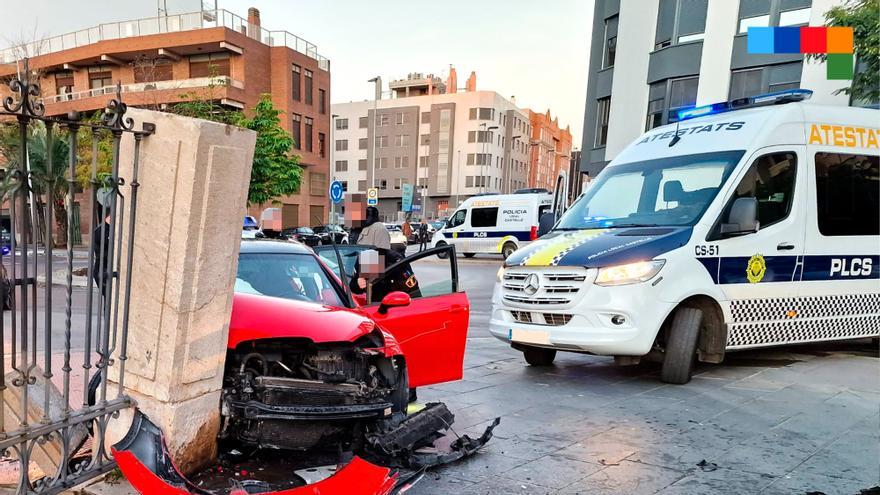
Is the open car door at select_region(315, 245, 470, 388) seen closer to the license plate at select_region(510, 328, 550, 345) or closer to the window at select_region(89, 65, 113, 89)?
the license plate at select_region(510, 328, 550, 345)

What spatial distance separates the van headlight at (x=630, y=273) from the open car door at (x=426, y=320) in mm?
1440

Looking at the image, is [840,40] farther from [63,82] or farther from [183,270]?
[63,82]

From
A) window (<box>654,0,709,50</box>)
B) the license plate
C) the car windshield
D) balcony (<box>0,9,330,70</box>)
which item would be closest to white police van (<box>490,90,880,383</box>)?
the license plate

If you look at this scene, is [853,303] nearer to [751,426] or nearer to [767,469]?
[751,426]

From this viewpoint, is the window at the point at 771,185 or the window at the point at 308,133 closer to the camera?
the window at the point at 771,185

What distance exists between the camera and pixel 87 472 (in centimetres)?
270

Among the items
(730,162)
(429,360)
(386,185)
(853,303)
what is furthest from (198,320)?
(386,185)

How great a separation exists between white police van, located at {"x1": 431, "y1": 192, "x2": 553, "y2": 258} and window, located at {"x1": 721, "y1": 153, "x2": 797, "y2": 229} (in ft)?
51.8

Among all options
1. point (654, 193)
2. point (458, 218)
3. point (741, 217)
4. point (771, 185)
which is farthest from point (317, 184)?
point (741, 217)

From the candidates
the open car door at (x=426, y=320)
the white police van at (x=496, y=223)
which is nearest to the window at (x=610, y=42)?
the white police van at (x=496, y=223)

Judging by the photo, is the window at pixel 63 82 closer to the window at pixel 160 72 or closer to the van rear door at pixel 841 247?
the window at pixel 160 72

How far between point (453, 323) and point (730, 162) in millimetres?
3485

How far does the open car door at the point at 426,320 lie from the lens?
429 centimetres

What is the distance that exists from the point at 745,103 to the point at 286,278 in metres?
5.56
